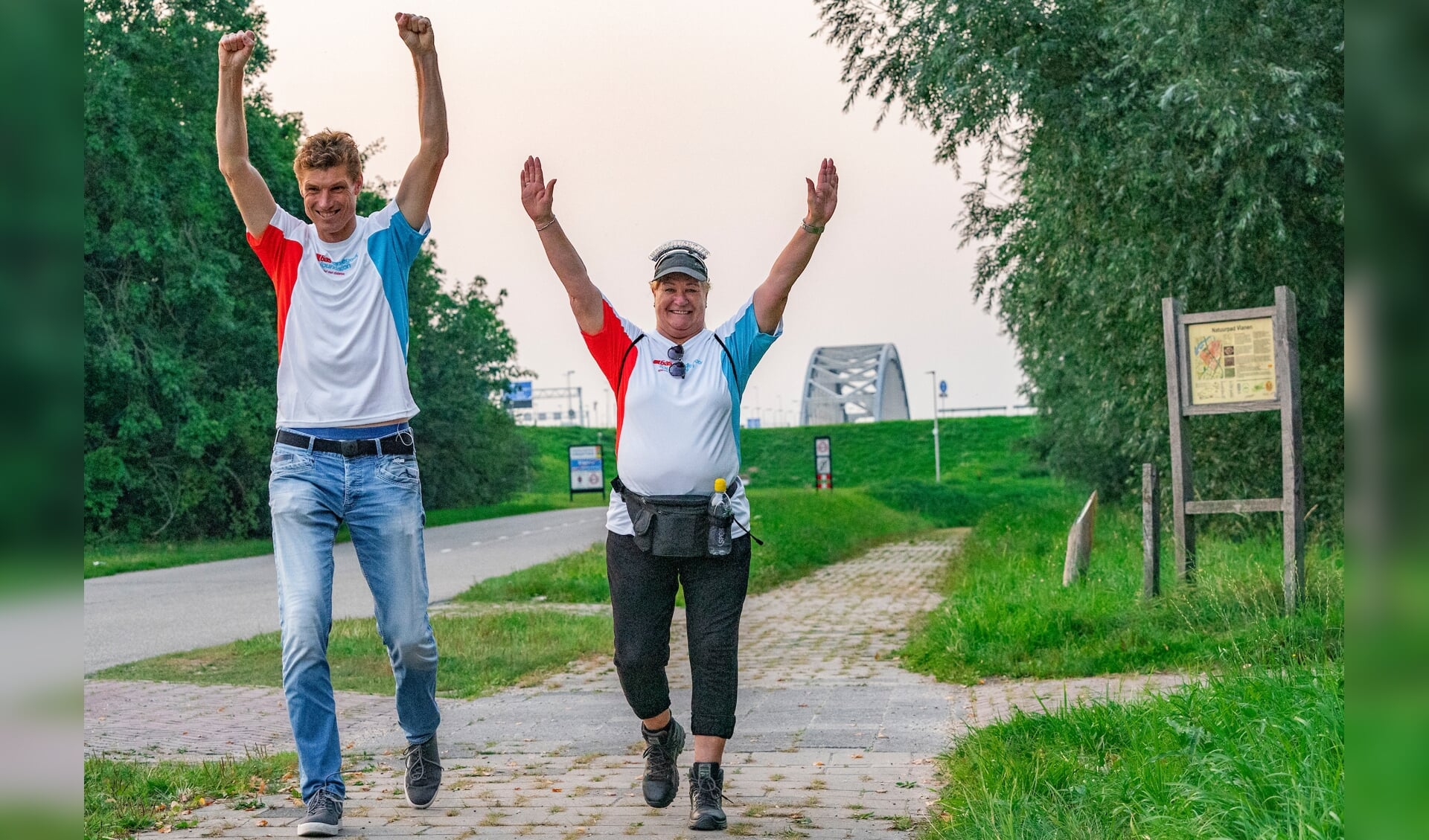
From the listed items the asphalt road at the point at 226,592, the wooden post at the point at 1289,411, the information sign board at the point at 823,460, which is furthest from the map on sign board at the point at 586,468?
the wooden post at the point at 1289,411

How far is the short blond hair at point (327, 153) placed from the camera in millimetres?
4590

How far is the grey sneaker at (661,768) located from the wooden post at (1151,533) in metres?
5.22

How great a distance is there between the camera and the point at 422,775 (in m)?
4.95

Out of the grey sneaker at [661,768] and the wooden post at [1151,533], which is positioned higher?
the wooden post at [1151,533]

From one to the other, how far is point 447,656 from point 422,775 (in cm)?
470

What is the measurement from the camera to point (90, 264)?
957 inches

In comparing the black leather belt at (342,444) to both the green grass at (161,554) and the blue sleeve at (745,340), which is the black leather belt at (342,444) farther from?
the green grass at (161,554)

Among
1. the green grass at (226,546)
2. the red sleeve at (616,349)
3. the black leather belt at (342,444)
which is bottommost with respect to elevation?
the green grass at (226,546)
